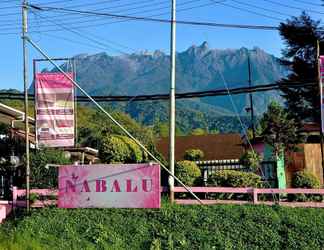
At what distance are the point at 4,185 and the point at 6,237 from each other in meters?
6.89

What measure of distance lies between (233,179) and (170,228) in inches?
184

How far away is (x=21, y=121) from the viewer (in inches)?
984

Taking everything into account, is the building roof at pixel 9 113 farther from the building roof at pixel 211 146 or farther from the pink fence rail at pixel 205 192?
the building roof at pixel 211 146

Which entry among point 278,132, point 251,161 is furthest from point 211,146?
point 251,161

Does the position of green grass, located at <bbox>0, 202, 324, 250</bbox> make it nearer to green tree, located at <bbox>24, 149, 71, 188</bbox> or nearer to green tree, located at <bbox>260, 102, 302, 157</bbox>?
green tree, located at <bbox>24, 149, 71, 188</bbox>

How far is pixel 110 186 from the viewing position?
1638 cm

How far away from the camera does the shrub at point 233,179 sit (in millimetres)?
19297

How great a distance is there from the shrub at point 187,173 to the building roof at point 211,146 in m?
19.5

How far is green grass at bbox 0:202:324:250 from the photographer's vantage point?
14.5m

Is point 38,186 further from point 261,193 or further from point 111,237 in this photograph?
point 261,193

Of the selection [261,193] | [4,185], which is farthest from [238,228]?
[4,185]

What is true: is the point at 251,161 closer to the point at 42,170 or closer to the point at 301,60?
the point at 42,170

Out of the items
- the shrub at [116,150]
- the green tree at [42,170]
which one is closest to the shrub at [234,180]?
the shrub at [116,150]

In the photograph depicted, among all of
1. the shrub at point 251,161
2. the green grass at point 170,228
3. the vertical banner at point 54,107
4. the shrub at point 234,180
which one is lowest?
the green grass at point 170,228
